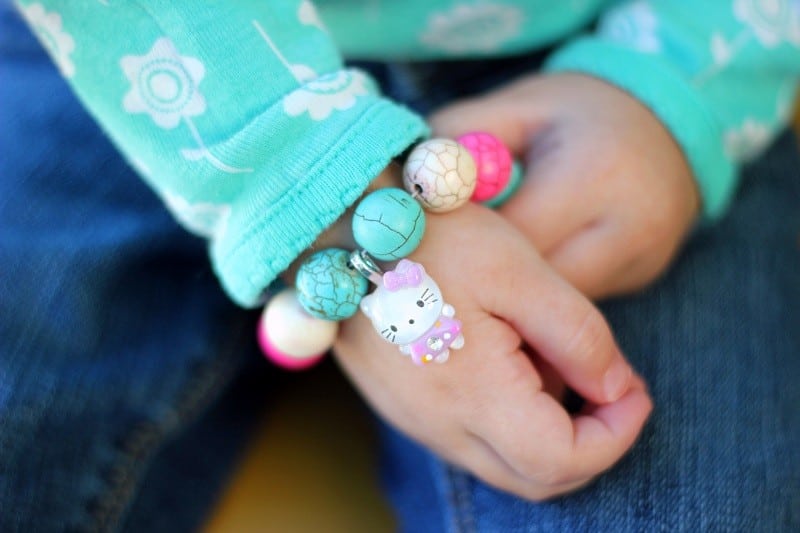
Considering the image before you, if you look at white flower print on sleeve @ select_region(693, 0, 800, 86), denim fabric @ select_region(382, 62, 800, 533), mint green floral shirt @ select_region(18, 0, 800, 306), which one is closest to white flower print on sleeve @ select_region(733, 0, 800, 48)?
white flower print on sleeve @ select_region(693, 0, 800, 86)

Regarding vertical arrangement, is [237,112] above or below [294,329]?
above

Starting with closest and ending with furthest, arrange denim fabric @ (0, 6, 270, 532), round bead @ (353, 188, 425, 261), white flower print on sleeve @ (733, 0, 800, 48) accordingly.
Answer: round bead @ (353, 188, 425, 261), denim fabric @ (0, 6, 270, 532), white flower print on sleeve @ (733, 0, 800, 48)

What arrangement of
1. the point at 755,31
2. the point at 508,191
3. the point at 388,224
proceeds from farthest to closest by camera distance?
the point at 755,31 → the point at 508,191 → the point at 388,224

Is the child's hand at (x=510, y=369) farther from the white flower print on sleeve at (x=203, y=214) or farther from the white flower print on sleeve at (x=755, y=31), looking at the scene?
the white flower print on sleeve at (x=755, y=31)

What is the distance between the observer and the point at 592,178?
0.56 metres

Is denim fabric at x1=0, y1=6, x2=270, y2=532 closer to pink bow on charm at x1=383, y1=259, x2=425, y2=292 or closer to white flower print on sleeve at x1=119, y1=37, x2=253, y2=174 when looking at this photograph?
white flower print on sleeve at x1=119, y1=37, x2=253, y2=174

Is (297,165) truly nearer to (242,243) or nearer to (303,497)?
(242,243)

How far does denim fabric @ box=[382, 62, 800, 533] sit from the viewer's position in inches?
20.7

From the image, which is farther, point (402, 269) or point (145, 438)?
point (145, 438)

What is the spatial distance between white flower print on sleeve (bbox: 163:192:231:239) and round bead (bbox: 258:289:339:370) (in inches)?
2.6

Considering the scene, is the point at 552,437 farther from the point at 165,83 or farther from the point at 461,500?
the point at 165,83

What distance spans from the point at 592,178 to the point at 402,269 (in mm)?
198

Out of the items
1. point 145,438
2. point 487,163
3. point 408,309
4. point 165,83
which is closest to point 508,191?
point 487,163

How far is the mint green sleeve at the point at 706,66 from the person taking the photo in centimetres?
60
